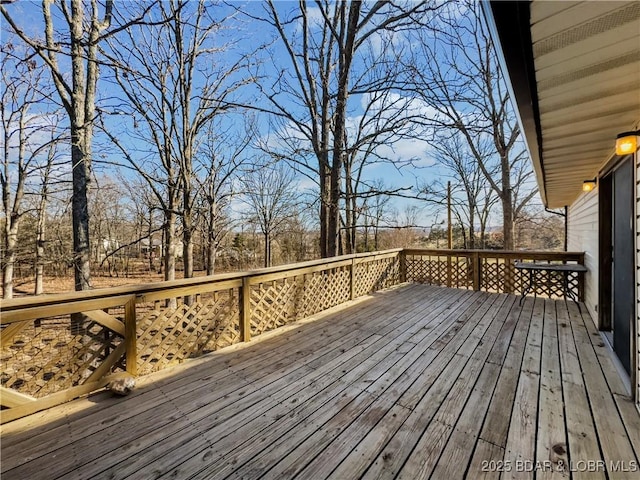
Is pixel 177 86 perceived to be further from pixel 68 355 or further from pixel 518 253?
pixel 518 253

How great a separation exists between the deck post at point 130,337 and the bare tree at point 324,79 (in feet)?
14.3

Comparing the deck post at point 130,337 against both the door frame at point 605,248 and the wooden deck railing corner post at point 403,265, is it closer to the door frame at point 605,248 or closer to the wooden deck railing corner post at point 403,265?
the door frame at point 605,248

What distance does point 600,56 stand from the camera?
132 cm

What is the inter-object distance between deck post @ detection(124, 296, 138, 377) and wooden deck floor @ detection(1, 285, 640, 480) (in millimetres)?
200

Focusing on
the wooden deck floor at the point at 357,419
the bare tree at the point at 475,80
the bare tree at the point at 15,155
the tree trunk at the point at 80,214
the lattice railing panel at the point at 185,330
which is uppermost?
the bare tree at the point at 475,80

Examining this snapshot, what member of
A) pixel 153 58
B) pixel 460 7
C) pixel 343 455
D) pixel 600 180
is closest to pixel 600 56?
pixel 343 455

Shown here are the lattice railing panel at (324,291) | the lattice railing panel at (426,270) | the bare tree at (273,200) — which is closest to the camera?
the lattice railing panel at (324,291)

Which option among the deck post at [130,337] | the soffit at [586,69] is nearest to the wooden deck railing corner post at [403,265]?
the soffit at [586,69]

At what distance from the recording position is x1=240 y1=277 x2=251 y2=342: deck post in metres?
3.32

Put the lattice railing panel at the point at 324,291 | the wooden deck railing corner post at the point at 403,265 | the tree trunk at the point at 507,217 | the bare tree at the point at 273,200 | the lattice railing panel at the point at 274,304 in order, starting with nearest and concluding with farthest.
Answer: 1. the lattice railing panel at the point at 274,304
2. the lattice railing panel at the point at 324,291
3. the wooden deck railing corner post at the point at 403,265
4. the tree trunk at the point at 507,217
5. the bare tree at the point at 273,200

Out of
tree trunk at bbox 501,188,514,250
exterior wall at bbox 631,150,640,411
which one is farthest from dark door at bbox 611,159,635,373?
tree trunk at bbox 501,188,514,250

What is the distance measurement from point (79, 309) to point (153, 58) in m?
5.56

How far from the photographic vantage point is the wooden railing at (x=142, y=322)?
205 cm

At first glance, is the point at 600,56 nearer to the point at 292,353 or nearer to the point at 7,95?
the point at 292,353
